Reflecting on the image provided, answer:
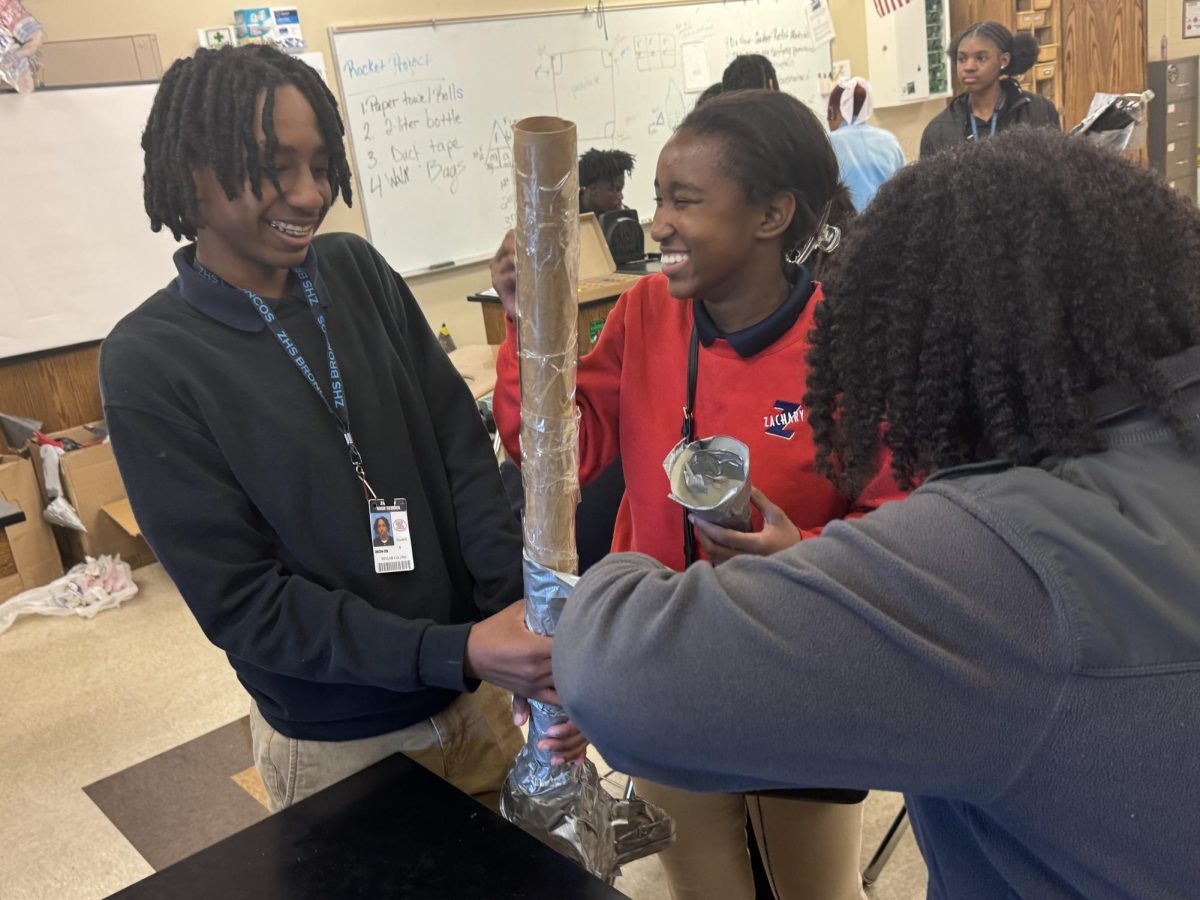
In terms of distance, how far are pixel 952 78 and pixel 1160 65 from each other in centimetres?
131

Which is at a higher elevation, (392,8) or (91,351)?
(392,8)

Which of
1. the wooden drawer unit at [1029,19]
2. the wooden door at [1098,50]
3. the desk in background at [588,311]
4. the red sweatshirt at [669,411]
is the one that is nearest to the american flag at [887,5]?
the wooden drawer unit at [1029,19]

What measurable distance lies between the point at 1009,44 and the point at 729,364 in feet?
13.2

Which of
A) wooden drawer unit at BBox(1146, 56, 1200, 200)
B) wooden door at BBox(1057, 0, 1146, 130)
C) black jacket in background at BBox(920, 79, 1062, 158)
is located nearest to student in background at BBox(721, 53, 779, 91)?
black jacket in background at BBox(920, 79, 1062, 158)

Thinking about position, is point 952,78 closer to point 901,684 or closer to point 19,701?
point 19,701

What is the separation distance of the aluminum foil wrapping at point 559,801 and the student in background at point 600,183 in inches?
136

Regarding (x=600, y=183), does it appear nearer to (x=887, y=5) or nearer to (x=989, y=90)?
(x=989, y=90)

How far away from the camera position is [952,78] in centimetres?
644

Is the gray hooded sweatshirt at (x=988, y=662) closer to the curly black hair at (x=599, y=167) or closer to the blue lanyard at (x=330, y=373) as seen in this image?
the blue lanyard at (x=330, y=373)

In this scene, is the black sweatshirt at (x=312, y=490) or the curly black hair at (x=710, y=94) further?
the curly black hair at (x=710, y=94)

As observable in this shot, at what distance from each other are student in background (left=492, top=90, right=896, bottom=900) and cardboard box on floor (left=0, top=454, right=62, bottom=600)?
9.20ft

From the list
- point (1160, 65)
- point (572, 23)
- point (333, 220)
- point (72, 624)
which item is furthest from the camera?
point (1160, 65)

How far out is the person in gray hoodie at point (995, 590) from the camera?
0.57 m

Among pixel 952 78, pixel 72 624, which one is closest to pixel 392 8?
pixel 72 624
